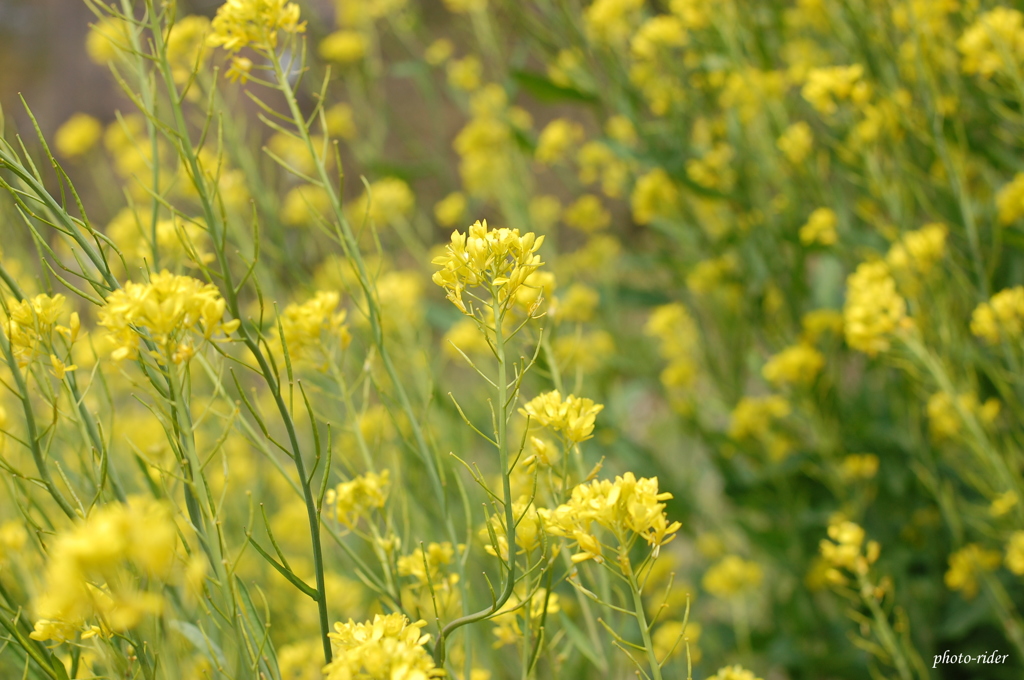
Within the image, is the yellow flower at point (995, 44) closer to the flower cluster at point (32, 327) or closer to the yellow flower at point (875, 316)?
the yellow flower at point (875, 316)

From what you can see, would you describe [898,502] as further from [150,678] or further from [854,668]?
[150,678]

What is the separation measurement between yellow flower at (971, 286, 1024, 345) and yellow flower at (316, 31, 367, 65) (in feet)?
4.32

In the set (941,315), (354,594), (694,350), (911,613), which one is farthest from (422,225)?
(911,613)

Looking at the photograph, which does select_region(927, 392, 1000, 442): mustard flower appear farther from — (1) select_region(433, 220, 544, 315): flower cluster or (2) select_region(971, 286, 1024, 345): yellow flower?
(1) select_region(433, 220, 544, 315): flower cluster

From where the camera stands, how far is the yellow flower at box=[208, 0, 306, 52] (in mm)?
498

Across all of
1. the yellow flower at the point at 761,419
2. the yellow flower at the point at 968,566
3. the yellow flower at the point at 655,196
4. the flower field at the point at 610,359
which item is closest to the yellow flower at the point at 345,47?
the flower field at the point at 610,359

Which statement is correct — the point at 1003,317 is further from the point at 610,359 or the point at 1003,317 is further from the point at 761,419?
the point at 610,359

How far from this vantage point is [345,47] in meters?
1.58

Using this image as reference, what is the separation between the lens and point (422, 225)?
155cm

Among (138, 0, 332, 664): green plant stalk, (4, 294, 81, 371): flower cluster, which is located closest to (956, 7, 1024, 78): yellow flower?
(138, 0, 332, 664): green plant stalk

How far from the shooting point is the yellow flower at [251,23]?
0.50m

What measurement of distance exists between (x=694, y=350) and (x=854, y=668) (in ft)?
1.99

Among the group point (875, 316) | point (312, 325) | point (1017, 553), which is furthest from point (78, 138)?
point (1017, 553)

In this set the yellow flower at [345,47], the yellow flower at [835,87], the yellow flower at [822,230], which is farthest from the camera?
the yellow flower at [345,47]
